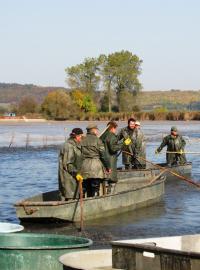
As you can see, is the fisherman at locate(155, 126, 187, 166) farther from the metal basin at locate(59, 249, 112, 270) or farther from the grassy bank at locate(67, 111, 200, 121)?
the grassy bank at locate(67, 111, 200, 121)

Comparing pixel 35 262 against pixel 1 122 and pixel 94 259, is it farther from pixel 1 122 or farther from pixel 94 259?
pixel 1 122

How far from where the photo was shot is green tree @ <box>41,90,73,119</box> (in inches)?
4380

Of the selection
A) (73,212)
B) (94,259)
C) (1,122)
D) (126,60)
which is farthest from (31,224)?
(126,60)

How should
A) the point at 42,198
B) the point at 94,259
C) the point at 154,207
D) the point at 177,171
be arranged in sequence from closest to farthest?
1. the point at 94,259
2. the point at 42,198
3. the point at 154,207
4. the point at 177,171

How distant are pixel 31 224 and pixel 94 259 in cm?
723

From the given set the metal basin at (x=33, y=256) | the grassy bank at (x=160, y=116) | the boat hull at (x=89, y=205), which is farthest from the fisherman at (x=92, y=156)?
the grassy bank at (x=160, y=116)

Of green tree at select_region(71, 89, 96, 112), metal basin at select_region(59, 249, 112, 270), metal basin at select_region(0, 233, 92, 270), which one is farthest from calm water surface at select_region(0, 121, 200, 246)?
green tree at select_region(71, 89, 96, 112)

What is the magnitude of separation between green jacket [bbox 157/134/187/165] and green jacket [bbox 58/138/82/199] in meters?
9.54

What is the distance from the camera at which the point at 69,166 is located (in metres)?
15.8

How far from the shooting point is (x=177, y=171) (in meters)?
26.2

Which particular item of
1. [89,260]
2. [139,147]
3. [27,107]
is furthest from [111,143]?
[27,107]

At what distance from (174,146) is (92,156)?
10.2m

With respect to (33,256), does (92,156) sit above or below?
above

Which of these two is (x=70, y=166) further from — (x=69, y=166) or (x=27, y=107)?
(x=27, y=107)
